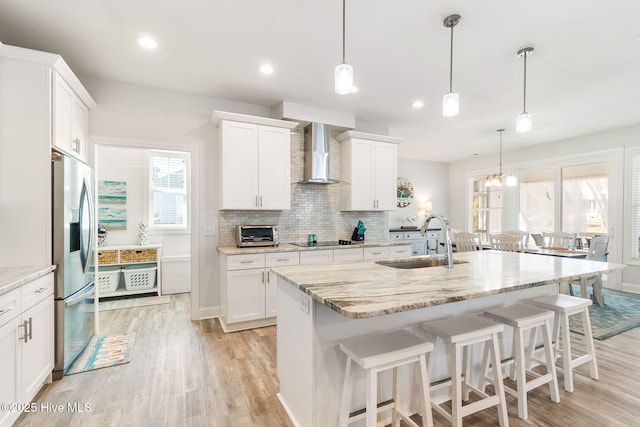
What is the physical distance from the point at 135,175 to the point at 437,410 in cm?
527

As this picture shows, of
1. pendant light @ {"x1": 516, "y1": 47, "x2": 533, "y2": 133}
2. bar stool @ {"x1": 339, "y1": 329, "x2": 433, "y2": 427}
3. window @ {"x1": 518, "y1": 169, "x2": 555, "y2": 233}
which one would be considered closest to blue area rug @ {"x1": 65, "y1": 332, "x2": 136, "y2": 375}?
bar stool @ {"x1": 339, "y1": 329, "x2": 433, "y2": 427}

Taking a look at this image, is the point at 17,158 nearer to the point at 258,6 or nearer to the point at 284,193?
the point at 258,6

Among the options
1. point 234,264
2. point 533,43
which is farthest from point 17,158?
point 533,43

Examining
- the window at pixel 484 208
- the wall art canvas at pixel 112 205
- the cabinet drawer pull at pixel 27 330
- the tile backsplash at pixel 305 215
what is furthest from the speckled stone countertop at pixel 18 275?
the window at pixel 484 208

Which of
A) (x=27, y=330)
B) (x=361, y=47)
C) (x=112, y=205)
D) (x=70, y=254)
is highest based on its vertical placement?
(x=361, y=47)

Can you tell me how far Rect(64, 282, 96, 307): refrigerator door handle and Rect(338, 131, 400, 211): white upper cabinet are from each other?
2.99 metres

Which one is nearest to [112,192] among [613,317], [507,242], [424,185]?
[507,242]

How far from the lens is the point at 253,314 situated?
3283mm

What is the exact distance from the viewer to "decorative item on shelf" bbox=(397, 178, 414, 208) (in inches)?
283

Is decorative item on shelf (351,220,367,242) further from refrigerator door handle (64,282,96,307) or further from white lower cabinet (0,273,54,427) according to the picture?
white lower cabinet (0,273,54,427)

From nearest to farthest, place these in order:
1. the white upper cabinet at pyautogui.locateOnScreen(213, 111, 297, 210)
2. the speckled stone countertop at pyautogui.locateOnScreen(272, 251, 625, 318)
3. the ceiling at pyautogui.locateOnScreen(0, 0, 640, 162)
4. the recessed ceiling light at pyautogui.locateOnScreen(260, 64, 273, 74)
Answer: the speckled stone countertop at pyautogui.locateOnScreen(272, 251, 625, 318)
the ceiling at pyautogui.locateOnScreen(0, 0, 640, 162)
the recessed ceiling light at pyautogui.locateOnScreen(260, 64, 273, 74)
the white upper cabinet at pyautogui.locateOnScreen(213, 111, 297, 210)

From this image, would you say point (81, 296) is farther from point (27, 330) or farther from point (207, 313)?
point (207, 313)

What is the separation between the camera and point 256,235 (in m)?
3.56

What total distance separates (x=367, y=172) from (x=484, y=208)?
4.37 metres
